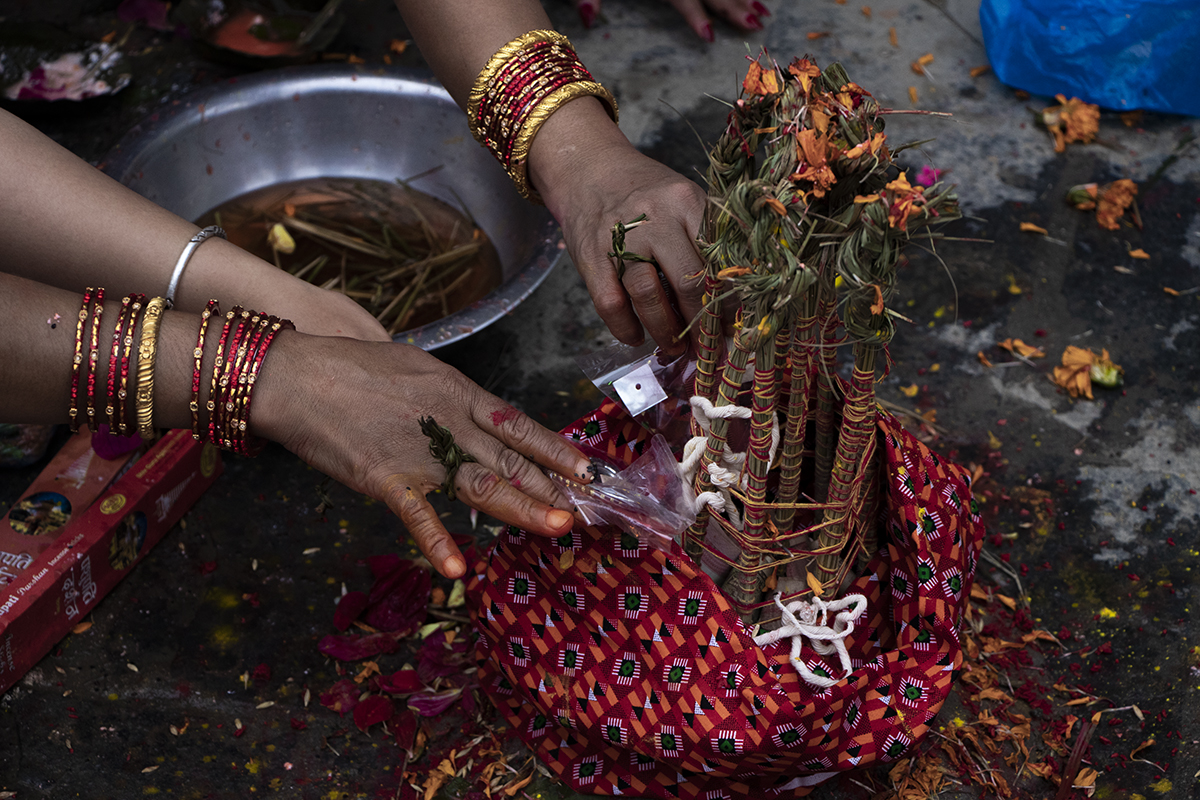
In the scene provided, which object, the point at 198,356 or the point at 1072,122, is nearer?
the point at 198,356

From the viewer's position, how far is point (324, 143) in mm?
2586

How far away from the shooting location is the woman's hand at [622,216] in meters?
1.38

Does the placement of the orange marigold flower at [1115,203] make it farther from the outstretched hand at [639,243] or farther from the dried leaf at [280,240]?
the dried leaf at [280,240]

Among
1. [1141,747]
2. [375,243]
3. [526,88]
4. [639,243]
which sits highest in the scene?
[526,88]

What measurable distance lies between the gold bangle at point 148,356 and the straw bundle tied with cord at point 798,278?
0.76m

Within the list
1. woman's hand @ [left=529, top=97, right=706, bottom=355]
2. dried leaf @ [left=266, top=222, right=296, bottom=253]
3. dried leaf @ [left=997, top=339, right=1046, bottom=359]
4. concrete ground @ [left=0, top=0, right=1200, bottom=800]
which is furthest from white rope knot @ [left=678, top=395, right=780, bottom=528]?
dried leaf @ [left=266, top=222, right=296, bottom=253]

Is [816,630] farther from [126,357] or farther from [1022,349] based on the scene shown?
[1022,349]

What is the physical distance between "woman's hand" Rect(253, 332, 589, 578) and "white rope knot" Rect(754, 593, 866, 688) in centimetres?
34

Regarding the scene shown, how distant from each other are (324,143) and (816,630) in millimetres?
1935

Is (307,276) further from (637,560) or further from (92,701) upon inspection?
(637,560)

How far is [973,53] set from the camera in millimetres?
3271

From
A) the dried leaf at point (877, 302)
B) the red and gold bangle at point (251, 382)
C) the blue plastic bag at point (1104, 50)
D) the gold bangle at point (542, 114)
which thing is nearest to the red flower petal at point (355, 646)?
the red and gold bangle at point (251, 382)

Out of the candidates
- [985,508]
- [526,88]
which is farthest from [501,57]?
[985,508]

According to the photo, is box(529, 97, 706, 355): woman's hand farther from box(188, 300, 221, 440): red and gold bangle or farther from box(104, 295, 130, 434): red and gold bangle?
box(104, 295, 130, 434): red and gold bangle
